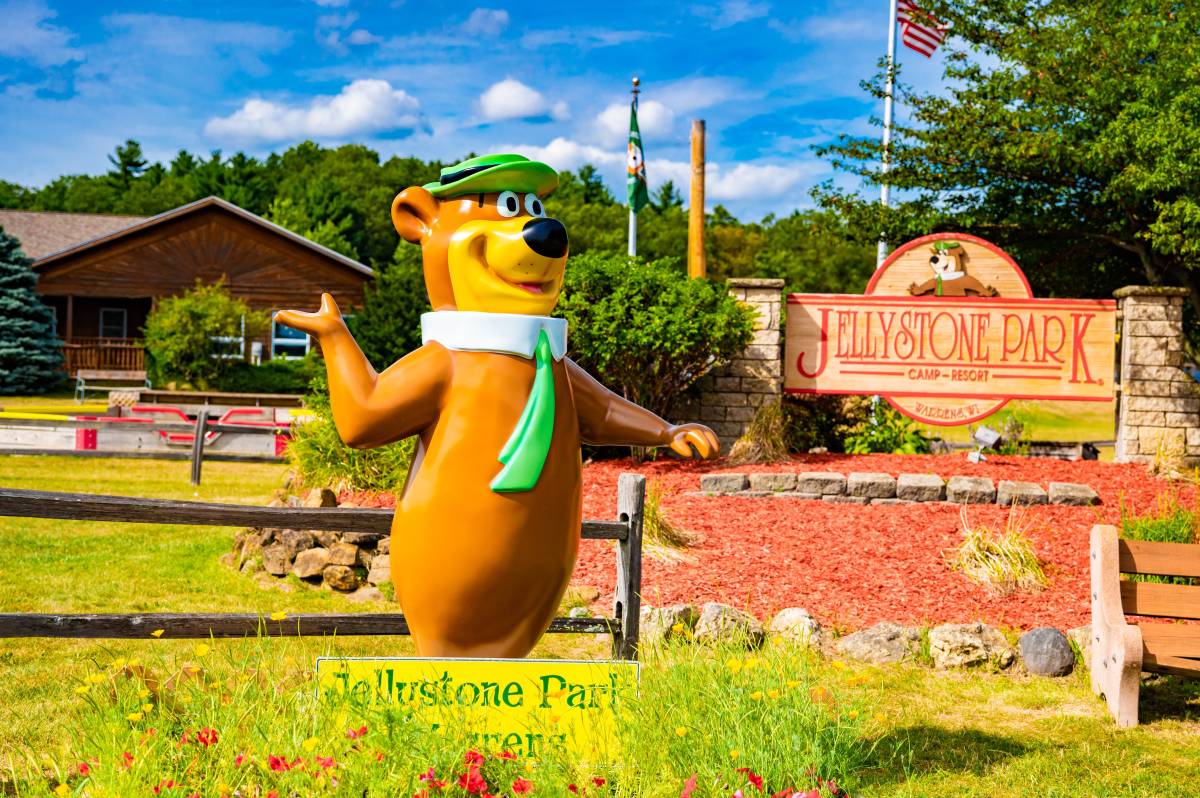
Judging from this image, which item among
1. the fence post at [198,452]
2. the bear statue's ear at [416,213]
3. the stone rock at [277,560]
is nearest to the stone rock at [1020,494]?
the stone rock at [277,560]

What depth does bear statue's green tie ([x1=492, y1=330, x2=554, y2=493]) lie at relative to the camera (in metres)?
3.55

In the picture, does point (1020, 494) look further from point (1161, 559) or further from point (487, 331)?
point (487, 331)

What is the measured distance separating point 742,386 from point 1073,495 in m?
3.50

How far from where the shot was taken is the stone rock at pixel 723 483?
9.49 metres

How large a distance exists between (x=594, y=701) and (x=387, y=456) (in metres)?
5.61

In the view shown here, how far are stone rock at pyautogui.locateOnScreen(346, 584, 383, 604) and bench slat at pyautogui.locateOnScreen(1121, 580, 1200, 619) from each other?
178 inches

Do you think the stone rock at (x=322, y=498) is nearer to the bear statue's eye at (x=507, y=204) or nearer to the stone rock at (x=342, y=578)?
the stone rock at (x=342, y=578)

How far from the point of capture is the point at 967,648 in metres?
5.83

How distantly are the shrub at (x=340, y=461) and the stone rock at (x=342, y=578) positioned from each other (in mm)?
1364

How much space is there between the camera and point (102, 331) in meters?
31.4

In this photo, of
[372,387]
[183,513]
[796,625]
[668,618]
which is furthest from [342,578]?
[372,387]

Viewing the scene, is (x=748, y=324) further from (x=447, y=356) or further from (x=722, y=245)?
(x=722, y=245)

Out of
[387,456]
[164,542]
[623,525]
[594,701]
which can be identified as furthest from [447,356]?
[164,542]

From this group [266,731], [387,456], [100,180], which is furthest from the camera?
[100,180]
